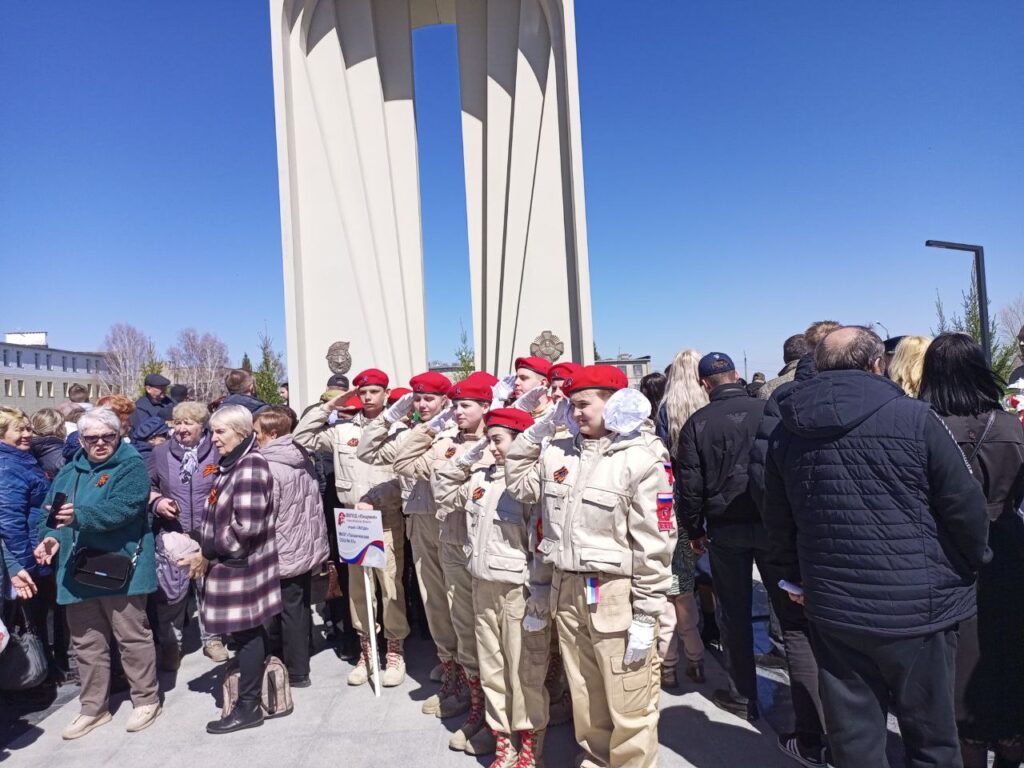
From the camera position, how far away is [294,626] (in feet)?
14.8

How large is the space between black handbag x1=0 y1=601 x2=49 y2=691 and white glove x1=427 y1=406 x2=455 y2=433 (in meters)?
2.95

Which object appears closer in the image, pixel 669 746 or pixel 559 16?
pixel 669 746

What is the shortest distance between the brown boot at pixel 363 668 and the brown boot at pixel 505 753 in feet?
5.27

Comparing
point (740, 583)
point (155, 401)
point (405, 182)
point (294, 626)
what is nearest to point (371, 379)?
point (294, 626)

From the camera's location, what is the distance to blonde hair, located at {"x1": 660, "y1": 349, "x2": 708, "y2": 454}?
13.8ft

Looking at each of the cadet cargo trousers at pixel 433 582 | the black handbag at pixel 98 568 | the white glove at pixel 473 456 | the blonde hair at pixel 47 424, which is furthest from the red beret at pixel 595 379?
the blonde hair at pixel 47 424

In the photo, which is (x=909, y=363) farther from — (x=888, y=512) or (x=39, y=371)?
(x=39, y=371)

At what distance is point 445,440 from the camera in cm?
400

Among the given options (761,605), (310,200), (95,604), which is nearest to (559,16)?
(310,200)

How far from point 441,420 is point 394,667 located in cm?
193

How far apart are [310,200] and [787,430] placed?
7789mm

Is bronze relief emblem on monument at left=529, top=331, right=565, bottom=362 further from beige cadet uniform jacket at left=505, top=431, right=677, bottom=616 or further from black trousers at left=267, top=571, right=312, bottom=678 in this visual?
beige cadet uniform jacket at left=505, top=431, right=677, bottom=616

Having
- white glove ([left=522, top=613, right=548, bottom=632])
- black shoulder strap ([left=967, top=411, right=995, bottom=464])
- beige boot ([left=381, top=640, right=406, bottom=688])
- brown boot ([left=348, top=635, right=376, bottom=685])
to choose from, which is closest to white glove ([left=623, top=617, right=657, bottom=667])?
white glove ([left=522, top=613, right=548, bottom=632])

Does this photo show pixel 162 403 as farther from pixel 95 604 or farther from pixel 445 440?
pixel 445 440
